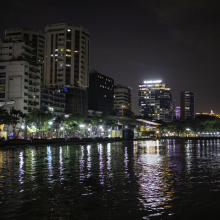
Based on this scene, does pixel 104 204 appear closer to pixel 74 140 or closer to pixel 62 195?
pixel 62 195

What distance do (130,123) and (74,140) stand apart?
6432cm

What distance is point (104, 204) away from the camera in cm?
1201

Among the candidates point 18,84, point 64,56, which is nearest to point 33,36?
point 64,56

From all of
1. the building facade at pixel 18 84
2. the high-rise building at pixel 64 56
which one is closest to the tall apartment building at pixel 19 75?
the building facade at pixel 18 84

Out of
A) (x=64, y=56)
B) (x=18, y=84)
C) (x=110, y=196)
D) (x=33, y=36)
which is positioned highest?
(x=33, y=36)

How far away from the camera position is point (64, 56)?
175375 mm

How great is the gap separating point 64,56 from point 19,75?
61435 mm

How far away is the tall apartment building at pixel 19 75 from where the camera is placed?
115875mm

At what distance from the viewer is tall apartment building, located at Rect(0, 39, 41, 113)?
116 metres

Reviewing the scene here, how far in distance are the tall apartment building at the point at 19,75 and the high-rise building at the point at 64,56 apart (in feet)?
154

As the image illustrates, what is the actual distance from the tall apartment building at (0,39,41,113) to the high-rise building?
4696 cm

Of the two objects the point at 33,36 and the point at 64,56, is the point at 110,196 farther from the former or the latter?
the point at 33,36

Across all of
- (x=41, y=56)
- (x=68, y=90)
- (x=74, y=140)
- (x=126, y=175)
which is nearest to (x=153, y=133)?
(x=68, y=90)

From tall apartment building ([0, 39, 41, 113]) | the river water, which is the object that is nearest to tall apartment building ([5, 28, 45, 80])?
tall apartment building ([0, 39, 41, 113])
